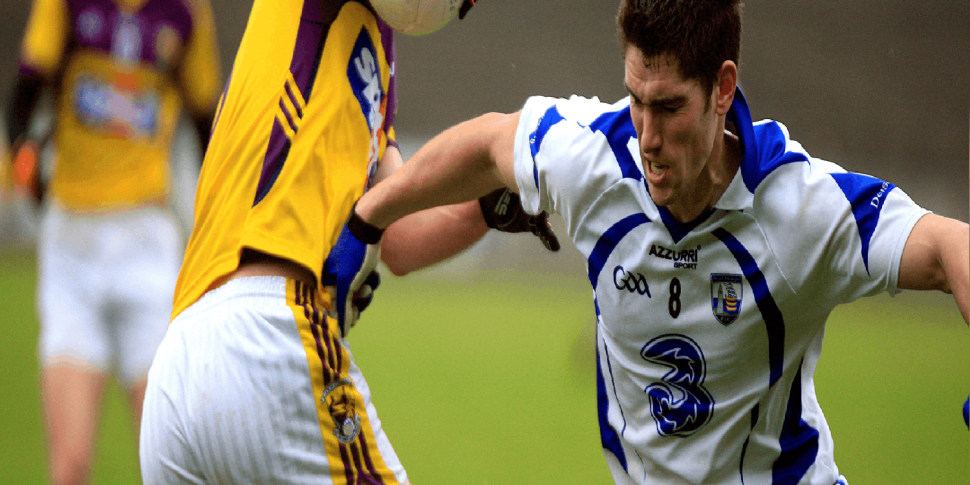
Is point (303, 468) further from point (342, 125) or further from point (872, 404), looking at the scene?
point (872, 404)

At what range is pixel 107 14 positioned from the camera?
4.13 m

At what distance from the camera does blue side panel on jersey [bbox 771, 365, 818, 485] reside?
7.39 ft

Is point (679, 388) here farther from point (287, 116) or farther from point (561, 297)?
point (561, 297)

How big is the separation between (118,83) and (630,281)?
3.07m

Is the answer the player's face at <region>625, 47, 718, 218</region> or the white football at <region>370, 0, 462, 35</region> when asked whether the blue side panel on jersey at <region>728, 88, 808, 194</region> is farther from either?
the white football at <region>370, 0, 462, 35</region>

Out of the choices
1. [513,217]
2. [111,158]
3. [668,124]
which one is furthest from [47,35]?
[668,124]

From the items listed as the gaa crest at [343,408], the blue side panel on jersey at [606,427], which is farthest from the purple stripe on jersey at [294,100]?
the blue side panel on jersey at [606,427]

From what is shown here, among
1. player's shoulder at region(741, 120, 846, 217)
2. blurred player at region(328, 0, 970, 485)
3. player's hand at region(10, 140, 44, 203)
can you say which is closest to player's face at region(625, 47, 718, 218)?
blurred player at region(328, 0, 970, 485)

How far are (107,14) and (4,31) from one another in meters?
12.8

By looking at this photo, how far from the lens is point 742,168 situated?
6.51ft

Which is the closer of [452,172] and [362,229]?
[452,172]

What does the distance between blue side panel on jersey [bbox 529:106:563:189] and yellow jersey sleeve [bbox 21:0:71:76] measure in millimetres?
2824

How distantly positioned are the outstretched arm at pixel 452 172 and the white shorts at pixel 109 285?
2117 millimetres

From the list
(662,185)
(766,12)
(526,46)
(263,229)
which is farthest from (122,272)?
(766,12)
